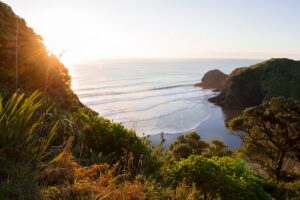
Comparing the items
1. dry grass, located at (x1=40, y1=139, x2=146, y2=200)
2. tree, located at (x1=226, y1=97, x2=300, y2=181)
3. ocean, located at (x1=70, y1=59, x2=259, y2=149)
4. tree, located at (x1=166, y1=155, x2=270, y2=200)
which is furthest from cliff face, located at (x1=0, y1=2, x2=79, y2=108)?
ocean, located at (x1=70, y1=59, x2=259, y2=149)

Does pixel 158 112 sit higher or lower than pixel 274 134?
lower

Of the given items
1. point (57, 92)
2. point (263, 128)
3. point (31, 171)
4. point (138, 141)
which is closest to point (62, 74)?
point (57, 92)

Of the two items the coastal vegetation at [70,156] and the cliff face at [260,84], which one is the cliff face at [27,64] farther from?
the cliff face at [260,84]

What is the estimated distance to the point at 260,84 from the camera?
8331 centimetres

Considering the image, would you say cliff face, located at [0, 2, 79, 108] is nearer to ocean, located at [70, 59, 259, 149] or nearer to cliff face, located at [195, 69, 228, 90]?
ocean, located at [70, 59, 259, 149]

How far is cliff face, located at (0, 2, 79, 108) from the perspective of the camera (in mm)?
10375

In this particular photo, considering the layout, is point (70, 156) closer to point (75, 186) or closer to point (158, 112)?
point (75, 186)

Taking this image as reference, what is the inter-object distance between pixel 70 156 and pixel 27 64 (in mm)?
6678

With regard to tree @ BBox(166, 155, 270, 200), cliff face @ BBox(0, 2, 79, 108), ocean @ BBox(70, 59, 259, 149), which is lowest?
ocean @ BBox(70, 59, 259, 149)

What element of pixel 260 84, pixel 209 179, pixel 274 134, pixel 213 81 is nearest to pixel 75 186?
pixel 209 179

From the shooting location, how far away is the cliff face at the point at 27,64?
1038 centimetres

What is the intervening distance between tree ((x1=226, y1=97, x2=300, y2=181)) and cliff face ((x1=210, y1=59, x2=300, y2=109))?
50555 millimetres

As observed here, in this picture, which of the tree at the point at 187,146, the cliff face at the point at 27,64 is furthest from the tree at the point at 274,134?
the cliff face at the point at 27,64

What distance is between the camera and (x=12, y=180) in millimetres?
4004
